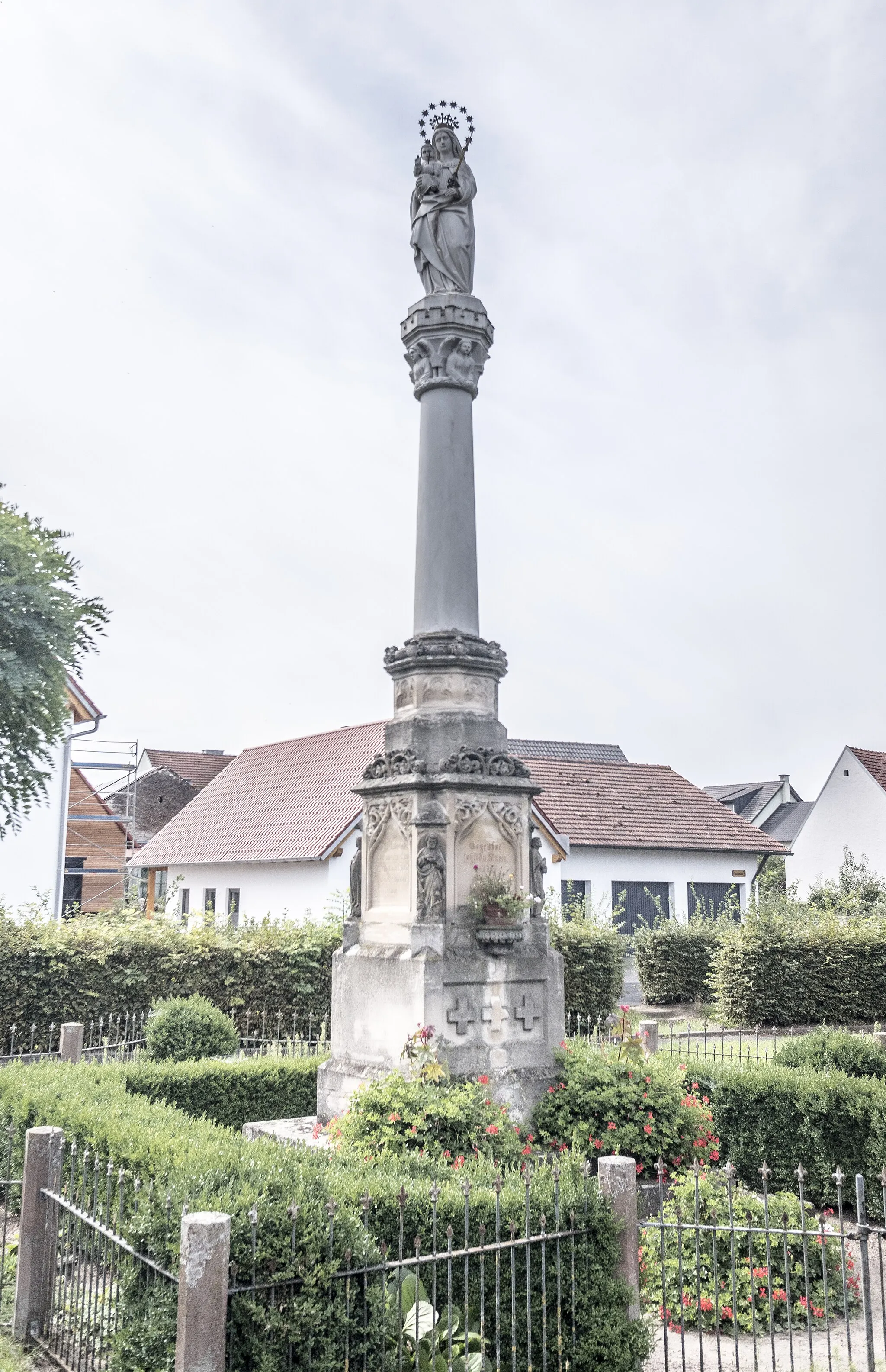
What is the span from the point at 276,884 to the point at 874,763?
68.5 feet

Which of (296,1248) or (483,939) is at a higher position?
(483,939)

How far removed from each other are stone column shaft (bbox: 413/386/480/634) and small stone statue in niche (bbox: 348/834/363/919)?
208 centimetres

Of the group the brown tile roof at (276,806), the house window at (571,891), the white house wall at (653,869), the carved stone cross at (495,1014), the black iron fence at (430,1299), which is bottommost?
the black iron fence at (430,1299)

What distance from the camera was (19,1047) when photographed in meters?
14.0

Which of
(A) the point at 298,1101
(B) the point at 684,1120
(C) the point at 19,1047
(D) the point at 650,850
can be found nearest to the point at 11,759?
(C) the point at 19,1047

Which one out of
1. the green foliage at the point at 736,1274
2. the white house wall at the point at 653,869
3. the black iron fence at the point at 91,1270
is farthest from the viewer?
the white house wall at the point at 653,869

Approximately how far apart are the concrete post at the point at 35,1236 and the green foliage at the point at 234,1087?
146 inches

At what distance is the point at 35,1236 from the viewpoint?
614cm

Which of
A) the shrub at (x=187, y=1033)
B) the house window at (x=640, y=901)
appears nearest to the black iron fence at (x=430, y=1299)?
the shrub at (x=187, y=1033)

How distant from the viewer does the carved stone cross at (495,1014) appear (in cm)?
890

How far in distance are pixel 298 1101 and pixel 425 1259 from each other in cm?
657

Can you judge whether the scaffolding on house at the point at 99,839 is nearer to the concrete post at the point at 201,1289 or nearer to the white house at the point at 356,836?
the white house at the point at 356,836

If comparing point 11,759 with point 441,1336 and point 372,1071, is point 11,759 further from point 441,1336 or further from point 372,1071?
point 441,1336

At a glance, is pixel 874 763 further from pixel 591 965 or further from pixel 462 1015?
pixel 462 1015
